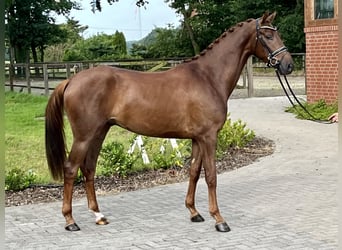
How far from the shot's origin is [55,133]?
17.6ft

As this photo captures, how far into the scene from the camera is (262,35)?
5.25m

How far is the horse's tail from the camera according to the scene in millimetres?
5355

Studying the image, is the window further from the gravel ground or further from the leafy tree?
the leafy tree

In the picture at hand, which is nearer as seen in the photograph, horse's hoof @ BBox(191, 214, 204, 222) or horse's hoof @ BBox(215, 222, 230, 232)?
horse's hoof @ BBox(215, 222, 230, 232)

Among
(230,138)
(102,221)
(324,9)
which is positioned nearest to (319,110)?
(324,9)

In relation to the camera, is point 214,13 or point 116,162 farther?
point 214,13

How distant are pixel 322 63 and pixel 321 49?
40 centimetres

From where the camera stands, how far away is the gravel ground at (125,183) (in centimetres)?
674

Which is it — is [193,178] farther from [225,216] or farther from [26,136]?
[26,136]

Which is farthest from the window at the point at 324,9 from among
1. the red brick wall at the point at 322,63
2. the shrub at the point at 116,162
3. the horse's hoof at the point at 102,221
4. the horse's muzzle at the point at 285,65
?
the horse's hoof at the point at 102,221

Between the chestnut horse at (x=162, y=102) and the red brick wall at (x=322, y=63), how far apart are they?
1019cm

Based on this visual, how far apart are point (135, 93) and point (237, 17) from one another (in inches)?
1221

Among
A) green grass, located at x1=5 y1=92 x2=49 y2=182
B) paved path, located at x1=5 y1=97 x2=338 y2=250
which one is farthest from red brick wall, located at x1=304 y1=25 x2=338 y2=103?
green grass, located at x1=5 y1=92 x2=49 y2=182

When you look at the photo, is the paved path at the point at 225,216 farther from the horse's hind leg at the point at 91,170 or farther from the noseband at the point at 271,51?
the noseband at the point at 271,51
